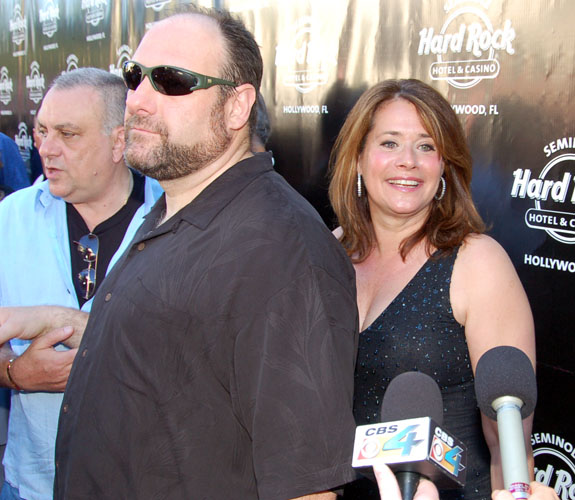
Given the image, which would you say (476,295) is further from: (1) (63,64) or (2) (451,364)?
(1) (63,64)

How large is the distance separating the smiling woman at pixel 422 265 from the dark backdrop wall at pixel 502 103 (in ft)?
2.06

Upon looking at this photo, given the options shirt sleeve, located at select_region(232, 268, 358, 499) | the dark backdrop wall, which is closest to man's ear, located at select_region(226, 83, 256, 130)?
shirt sleeve, located at select_region(232, 268, 358, 499)

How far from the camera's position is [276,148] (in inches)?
180

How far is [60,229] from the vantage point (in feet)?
8.68

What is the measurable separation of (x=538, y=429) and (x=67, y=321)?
6.93 feet

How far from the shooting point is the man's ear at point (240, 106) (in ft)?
6.01

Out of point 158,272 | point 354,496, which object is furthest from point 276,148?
point 158,272

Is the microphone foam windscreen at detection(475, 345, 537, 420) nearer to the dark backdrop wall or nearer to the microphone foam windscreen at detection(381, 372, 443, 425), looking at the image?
the microphone foam windscreen at detection(381, 372, 443, 425)

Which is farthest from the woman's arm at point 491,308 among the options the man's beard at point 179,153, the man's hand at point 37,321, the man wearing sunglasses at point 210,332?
the man's hand at point 37,321

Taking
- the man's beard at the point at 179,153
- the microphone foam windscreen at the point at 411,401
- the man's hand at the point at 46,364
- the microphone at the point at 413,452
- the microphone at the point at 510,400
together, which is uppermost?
the man's beard at the point at 179,153

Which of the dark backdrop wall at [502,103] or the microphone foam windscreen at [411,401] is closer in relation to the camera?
the microphone foam windscreen at [411,401]

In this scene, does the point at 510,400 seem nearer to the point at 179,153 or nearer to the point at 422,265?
the point at 179,153

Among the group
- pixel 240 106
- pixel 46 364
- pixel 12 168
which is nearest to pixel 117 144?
pixel 46 364

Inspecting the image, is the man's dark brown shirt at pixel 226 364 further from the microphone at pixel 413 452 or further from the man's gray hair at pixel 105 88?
the man's gray hair at pixel 105 88
